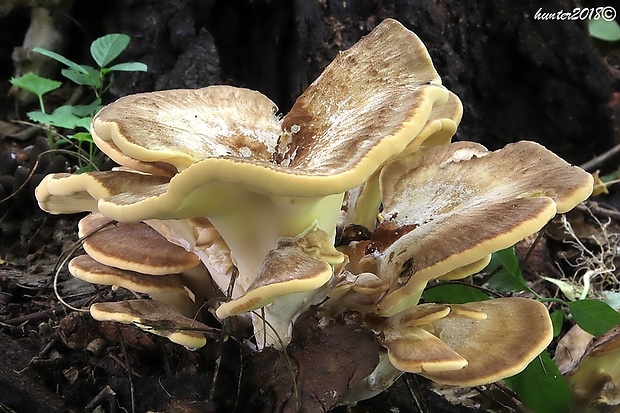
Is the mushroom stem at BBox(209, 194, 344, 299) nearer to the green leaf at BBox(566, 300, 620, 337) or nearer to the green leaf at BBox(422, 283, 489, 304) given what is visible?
the green leaf at BBox(422, 283, 489, 304)

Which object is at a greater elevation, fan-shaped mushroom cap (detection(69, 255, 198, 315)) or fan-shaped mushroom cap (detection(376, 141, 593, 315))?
fan-shaped mushroom cap (detection(376, 141, 593, 315))

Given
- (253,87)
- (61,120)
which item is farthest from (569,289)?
(61,120)

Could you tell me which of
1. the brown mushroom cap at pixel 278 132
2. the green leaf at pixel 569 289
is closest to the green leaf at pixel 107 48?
the brown mushroom cap at pixel 278 132

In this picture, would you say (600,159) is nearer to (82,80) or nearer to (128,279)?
(82,80)

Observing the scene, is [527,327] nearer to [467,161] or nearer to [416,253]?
[416,253]

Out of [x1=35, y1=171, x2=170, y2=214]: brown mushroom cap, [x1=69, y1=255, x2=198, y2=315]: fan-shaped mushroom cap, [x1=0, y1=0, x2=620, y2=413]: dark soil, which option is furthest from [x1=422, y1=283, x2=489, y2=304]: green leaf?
[x1=35, y1=171, x2=170, y2=214]: brown mushroom cap

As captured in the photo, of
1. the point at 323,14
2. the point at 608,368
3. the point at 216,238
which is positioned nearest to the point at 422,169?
the point at 216,238

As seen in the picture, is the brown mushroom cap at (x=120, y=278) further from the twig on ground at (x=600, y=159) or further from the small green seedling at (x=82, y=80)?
the twig on ground at (x=600, y=159)
